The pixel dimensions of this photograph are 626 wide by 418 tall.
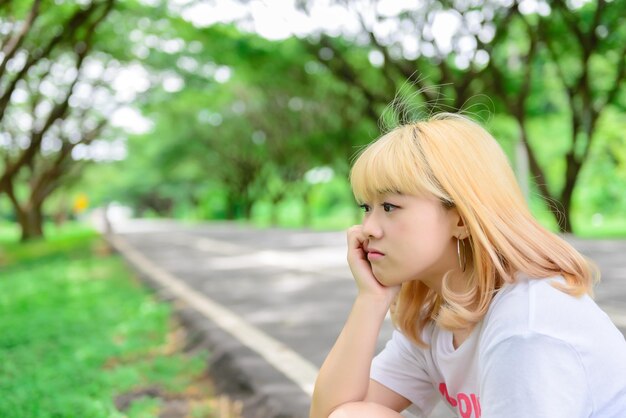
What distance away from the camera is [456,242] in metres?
1.82

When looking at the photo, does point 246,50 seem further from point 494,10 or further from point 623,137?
point 623,137

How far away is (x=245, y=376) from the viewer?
453 centimetres

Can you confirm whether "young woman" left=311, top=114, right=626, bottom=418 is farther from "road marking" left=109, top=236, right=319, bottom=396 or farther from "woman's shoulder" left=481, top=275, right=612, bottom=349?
"road marking" left=109, top=236, right=319, bottom=396

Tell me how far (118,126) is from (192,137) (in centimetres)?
892

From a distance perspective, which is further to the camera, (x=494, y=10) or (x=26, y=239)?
(x=26, y=239)

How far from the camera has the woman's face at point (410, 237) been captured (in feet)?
5.78

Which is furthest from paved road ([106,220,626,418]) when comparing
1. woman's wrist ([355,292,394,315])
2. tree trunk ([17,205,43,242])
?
tree trunk ([17,205,43,242])

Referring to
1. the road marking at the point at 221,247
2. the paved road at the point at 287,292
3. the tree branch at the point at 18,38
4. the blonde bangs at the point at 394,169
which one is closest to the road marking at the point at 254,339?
the paved road at the point at 287,292

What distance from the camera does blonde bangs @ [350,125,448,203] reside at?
68.2 inches

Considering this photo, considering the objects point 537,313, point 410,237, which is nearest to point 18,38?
point 410,237

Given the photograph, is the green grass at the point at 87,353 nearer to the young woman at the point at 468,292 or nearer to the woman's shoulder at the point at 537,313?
the young woman at the point at 468,292

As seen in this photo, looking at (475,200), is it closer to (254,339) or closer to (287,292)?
(254,339)

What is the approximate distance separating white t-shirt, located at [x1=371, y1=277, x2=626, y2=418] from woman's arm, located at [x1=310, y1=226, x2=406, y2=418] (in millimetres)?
267

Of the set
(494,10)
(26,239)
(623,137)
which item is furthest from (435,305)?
(26,239)
